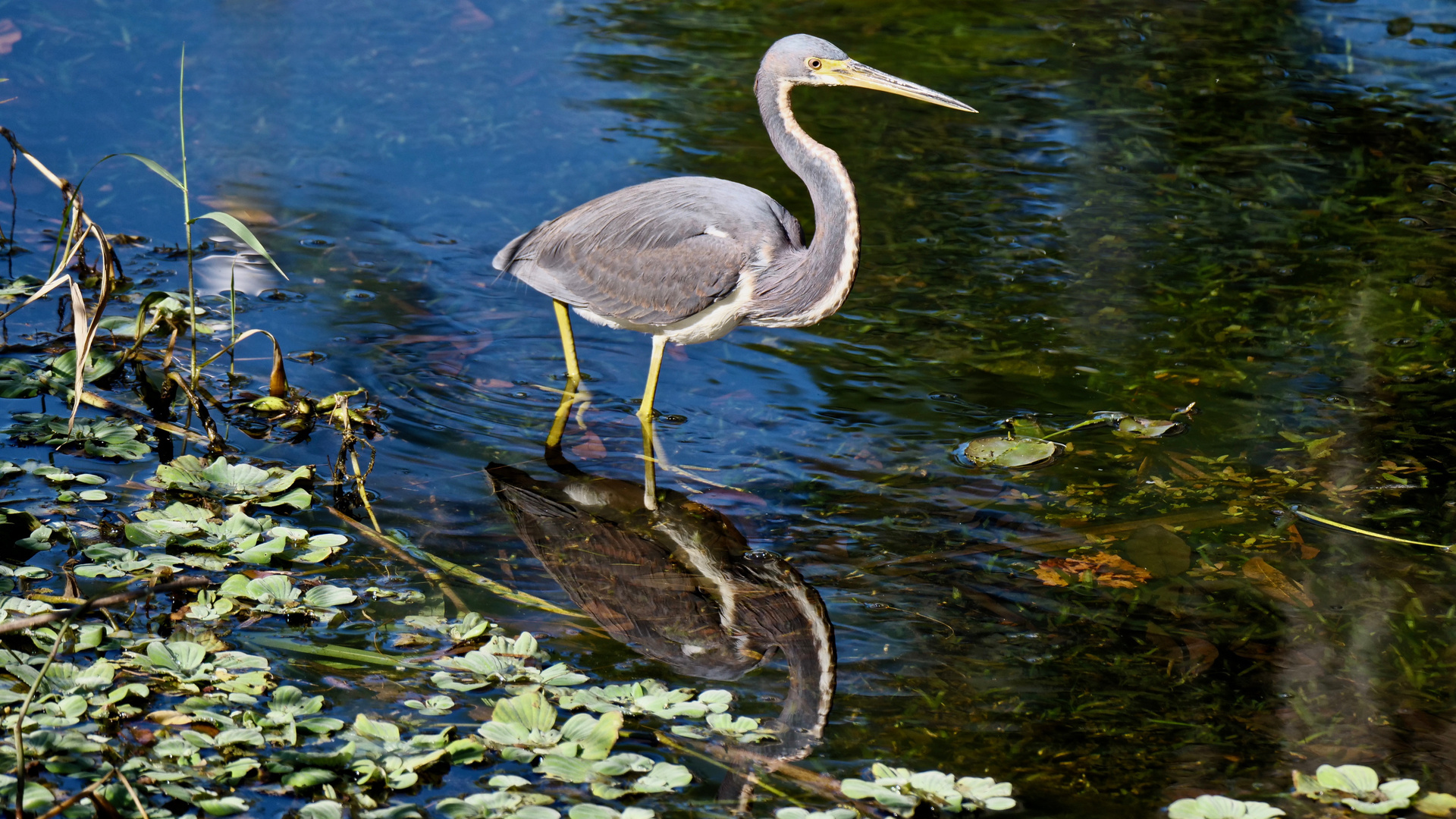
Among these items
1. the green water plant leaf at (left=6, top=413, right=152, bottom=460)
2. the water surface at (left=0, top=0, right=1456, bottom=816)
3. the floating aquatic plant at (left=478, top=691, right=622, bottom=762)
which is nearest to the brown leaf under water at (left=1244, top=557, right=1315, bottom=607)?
the water surface at (left=0, top=0, right=1456, bottom=816)

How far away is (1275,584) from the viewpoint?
4199 mm

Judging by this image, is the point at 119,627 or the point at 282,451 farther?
the point at 282,451

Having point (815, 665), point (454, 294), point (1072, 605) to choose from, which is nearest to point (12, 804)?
point (815, 665)

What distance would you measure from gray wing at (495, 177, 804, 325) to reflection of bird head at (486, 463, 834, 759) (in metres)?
0.76

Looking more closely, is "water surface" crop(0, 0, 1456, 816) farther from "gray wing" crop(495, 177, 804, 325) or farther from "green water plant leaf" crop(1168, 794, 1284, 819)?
"gray wing" crop(495, 177, 804, 325)

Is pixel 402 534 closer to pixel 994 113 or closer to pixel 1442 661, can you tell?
pixel 1442 661

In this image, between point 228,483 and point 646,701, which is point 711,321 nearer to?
point 228,483

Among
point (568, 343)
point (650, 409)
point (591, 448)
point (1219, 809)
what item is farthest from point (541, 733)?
point (568, 343)

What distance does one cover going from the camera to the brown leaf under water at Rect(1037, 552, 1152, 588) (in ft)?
13.8

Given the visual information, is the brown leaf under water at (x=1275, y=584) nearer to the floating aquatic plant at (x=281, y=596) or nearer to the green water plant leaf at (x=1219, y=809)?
the green water plant leaf at (x=1219, y=809)

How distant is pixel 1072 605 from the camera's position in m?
4.07

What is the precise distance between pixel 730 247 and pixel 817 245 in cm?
34

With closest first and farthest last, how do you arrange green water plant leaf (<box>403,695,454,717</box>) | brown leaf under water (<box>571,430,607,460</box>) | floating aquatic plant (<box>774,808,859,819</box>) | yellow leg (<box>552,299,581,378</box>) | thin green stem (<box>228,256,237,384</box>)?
floating aquatic plant (<box>774,808,859,819</box>) < green water plant leaf (<box>403,695,454,717</box>) < thin green stem (<box>228,256,237,384</box>) < brown leaf under water (<box>571,430,607,460</box>) < yellow leg (<box>552,299,581,378</box>)

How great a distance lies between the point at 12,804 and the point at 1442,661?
3.75 meters
